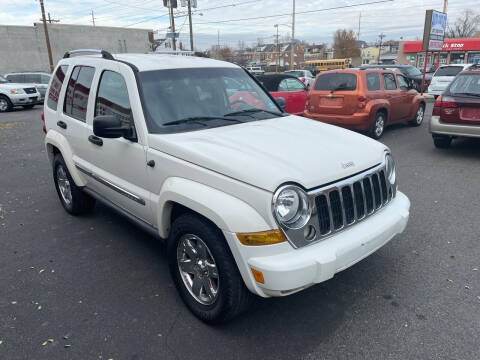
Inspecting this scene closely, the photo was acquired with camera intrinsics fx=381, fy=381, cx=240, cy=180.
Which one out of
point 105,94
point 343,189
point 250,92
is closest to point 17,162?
point 105,94

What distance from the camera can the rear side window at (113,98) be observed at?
3.41 meters

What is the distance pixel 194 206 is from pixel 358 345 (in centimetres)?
149

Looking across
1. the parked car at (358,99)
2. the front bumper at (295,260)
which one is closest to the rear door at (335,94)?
the parked car at (358,99)

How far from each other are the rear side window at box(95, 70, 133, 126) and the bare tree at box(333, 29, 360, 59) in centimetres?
8876

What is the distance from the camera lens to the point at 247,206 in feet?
7.94

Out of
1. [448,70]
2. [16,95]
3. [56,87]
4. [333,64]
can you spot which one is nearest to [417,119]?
[448,70]

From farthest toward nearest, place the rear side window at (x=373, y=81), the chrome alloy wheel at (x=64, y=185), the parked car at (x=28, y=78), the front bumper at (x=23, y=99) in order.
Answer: the parked car at (x=28, y=78), the front bumper at (x=23, y=99), the rear side window at (x=373, y=81), the chrome alloy wheel at (x=64, y=185)

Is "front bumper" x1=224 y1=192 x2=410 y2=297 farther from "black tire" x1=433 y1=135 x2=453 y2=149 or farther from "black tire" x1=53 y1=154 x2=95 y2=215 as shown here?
"black tire" x1=433 y1=135 x2=453 y2=149

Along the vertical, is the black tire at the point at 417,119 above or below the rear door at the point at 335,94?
below

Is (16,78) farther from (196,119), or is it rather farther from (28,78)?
(196,119)

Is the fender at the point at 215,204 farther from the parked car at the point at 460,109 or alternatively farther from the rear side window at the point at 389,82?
the rear side window at the point at 389,82

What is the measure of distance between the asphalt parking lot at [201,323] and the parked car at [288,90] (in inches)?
271

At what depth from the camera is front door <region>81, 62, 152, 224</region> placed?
10.8 feet

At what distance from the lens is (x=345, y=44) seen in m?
85.4
